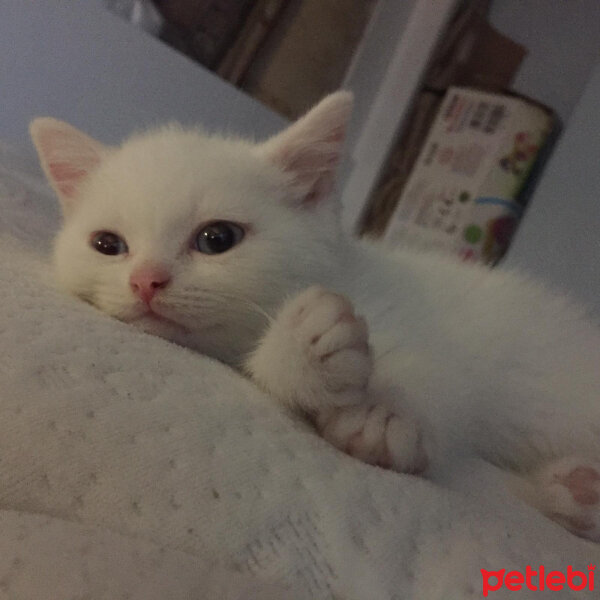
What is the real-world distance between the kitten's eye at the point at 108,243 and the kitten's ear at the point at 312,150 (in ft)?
0.77

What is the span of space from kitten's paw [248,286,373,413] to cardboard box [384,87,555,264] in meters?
1.50

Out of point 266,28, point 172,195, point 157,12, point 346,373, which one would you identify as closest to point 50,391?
point 346,373

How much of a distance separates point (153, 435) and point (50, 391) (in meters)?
0.09

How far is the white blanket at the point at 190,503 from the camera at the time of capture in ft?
1.19

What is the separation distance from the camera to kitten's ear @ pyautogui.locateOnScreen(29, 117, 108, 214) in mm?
937

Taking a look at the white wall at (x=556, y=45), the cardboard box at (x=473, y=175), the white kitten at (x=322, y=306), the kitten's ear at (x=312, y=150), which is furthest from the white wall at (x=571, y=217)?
the kitten's ear at (x=312, y=150)

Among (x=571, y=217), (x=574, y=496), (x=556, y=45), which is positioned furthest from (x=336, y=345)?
(x=556, y=45)

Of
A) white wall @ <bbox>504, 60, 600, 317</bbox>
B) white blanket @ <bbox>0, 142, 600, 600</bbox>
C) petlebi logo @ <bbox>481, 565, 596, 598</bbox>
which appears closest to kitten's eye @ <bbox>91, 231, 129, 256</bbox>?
white blanket @ <bbox>0, 142, 600, 600</bbox>

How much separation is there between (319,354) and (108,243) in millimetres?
391

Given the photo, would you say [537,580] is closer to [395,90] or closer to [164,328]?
[164,328]

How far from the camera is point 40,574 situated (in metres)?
0.34

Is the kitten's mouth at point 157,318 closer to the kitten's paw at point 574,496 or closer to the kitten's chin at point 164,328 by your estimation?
the kitten's chin at point 164,328

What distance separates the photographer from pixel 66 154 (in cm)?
95

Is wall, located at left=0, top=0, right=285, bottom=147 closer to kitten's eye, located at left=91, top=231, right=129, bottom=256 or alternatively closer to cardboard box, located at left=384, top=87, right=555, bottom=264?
cardboard box, located at left=384, top=87, right=555, bottom=264
